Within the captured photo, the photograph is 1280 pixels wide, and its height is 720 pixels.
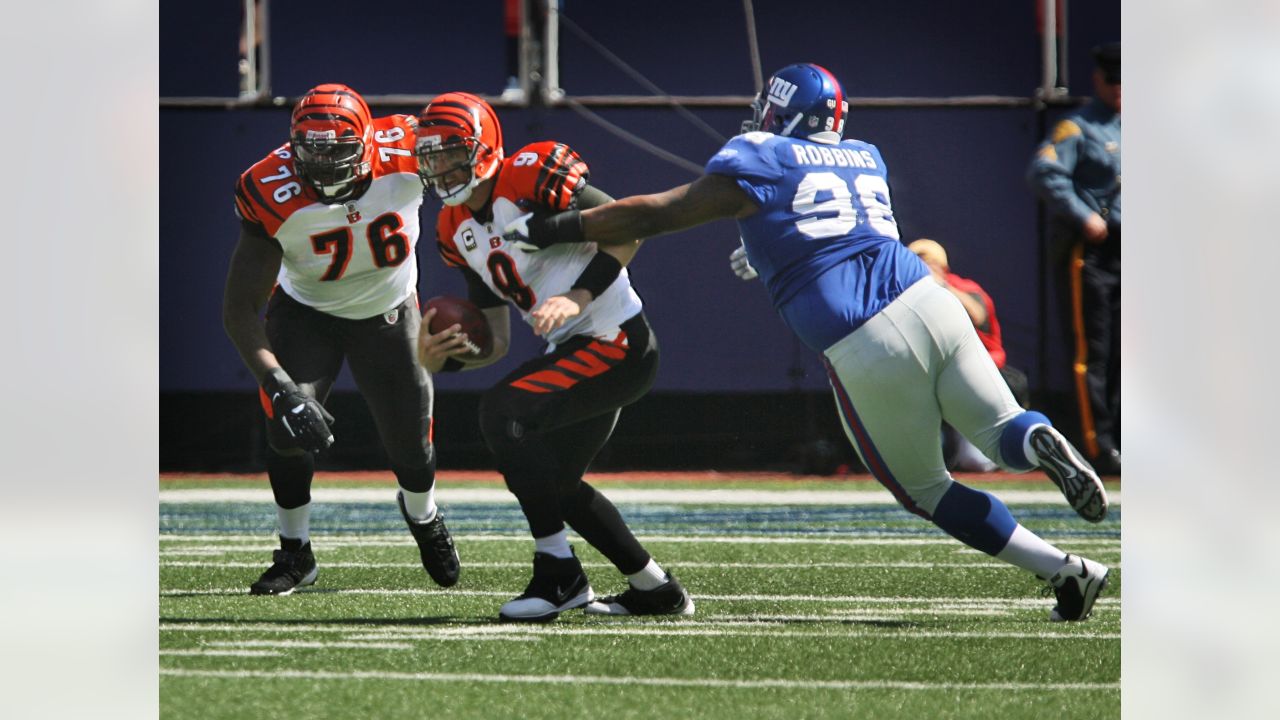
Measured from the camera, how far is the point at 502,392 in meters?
3.17

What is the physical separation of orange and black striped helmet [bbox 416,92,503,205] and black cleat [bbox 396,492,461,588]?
2.60 feet

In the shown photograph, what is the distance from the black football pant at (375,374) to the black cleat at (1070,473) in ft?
4.78

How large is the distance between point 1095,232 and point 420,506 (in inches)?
107

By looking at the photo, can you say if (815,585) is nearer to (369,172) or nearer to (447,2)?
(369,172)

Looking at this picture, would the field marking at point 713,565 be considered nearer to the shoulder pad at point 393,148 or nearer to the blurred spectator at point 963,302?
the shoulder pad at point 393,148

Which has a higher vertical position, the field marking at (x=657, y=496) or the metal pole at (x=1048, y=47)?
the metal pole at (x=1048, y=47)

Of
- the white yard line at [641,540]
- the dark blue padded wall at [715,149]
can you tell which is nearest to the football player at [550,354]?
the white yard line at [641,540]

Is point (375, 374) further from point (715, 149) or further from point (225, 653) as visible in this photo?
point (715, 149)

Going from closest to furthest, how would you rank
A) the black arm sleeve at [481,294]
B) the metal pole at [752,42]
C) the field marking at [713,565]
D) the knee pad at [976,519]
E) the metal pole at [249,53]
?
the knee pad at [976,519], the black arm sleeve at [481,294], the field marking at [713,565], the metal pole at [249,53], the metal pole at [752,42]

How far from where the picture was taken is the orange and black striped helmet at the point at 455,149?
3.24 m

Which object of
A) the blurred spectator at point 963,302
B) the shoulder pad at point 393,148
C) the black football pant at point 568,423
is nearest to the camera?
the black football pant at point 568,423
